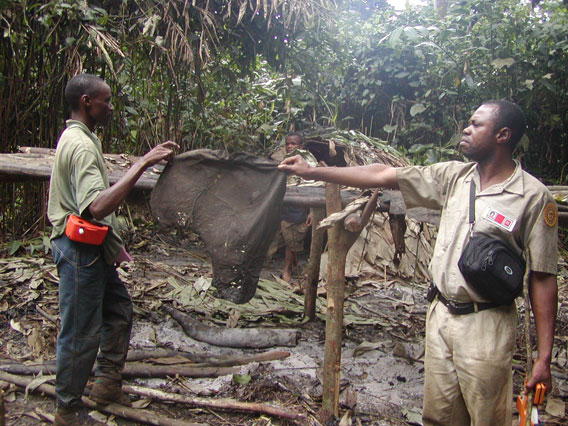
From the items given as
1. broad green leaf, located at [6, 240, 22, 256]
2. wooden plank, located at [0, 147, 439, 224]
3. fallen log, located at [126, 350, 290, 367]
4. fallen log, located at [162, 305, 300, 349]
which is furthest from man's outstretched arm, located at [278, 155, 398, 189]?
broad green leaf, located at [6, 240, 22, 256]

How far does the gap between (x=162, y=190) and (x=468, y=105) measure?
6.78m

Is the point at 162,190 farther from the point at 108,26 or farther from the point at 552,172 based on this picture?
the point at 552,172

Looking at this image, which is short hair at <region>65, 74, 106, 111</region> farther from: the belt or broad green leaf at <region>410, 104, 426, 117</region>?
broad green leaf at <region>410, 104, 426, 117</region>

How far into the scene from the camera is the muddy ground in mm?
3514

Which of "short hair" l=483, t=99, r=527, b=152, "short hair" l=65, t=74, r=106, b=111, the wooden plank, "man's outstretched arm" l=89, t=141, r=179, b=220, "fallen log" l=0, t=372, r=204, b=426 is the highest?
"short hair" l=483, t=99, r=527, b=152

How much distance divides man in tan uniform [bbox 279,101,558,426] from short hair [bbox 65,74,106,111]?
2.14m

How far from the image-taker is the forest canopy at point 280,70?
17.9 feet

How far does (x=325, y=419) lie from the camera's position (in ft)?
10.8

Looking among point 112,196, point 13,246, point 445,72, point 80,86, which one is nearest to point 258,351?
point 112,196

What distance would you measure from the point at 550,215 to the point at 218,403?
249 centimetres

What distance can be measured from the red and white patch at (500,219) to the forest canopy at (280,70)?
4.05 m

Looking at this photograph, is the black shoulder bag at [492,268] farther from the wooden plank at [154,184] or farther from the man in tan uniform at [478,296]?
the wooden plank at [154,184]

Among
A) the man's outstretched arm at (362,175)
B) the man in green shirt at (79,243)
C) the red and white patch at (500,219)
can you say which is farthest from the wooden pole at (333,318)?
the man in green shirt at (79,243)

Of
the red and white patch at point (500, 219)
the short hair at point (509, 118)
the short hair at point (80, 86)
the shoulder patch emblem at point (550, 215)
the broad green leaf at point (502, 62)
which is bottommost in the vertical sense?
the red and white patch at point (500, 219)
